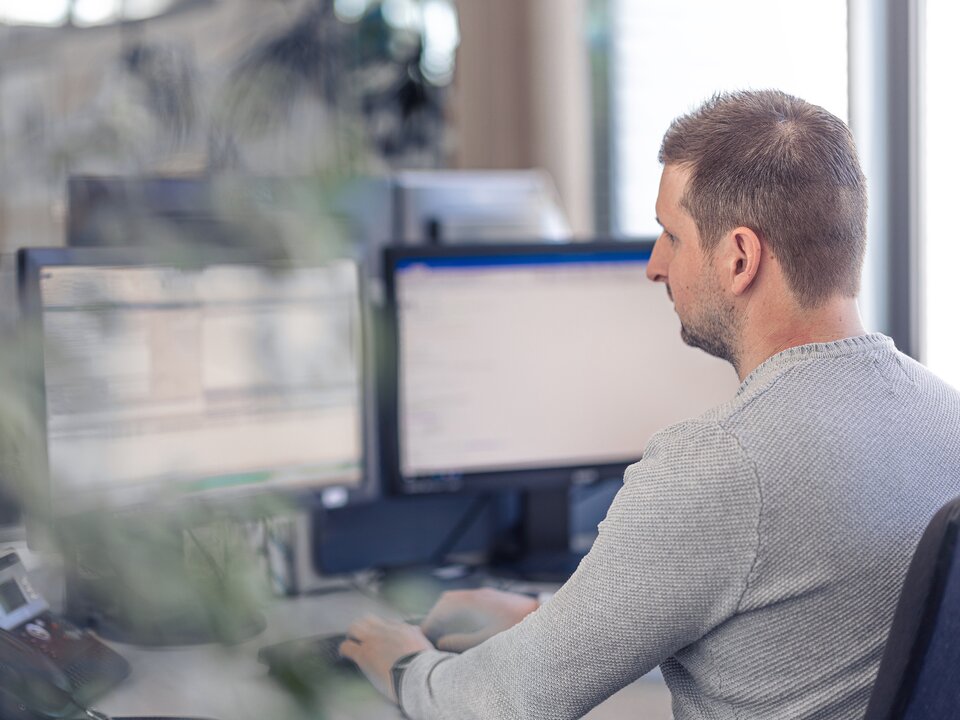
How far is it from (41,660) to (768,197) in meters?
0.68

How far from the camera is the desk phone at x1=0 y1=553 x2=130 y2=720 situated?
1.53 feet

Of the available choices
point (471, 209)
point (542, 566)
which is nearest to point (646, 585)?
point (542, 566)

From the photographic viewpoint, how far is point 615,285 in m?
1.50

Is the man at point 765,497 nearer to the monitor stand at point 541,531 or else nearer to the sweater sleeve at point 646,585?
the sweater sleeve at point 646,585

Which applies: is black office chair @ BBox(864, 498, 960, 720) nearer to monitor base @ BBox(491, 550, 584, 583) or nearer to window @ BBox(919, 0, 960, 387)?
monitor base @ BBox(491, 550, 584, 583)

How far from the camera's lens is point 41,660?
30.1 inches

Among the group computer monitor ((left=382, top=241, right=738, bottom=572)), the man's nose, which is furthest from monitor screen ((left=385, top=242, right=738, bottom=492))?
the man's nose

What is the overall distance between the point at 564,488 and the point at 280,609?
1.28 meters

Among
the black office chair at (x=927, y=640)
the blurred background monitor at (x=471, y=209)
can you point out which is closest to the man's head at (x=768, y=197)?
the black office chair at (x=927, y=640)

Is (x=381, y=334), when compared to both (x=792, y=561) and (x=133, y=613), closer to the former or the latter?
(x=792, y=561)

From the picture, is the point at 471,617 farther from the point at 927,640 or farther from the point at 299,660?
the point at 299,660

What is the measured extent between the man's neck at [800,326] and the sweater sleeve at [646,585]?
0.50 feet

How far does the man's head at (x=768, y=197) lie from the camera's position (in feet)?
2.79

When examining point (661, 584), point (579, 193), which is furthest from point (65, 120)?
point (579, 193)
